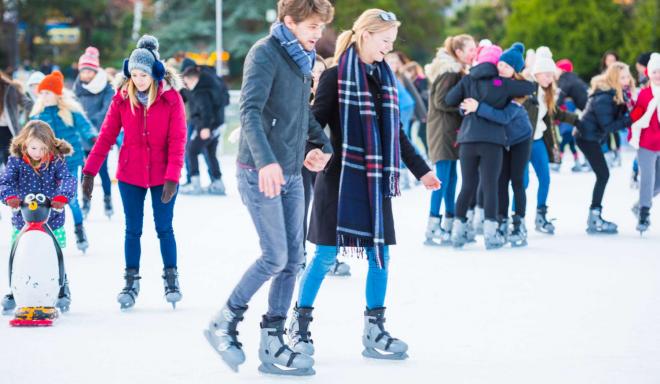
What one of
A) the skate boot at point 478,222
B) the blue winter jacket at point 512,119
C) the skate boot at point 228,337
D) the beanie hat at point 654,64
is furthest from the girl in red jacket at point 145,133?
the beanie hat at point 654,64

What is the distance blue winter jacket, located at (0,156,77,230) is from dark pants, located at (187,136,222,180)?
8.27 metres

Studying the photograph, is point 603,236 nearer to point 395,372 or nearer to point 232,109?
point 395,372

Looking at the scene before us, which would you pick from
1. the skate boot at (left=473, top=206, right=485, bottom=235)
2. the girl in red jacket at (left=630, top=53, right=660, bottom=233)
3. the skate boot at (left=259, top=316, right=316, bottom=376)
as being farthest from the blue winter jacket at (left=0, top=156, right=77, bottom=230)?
the girl in red jacket at (left=630, top=53, right=660, bottom=233)

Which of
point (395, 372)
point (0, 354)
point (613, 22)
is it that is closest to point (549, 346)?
point (395, 372)

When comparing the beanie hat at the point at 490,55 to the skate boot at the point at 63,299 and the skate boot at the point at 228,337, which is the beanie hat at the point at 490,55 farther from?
the skate boot at the point at 228,337

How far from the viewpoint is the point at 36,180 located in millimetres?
6895

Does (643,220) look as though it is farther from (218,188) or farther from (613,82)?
(218,188)

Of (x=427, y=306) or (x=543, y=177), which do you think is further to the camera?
(x=543, y=177)

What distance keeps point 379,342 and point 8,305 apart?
7.75 ft

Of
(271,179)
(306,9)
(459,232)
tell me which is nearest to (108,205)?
(459,232)

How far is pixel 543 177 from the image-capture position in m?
11.0

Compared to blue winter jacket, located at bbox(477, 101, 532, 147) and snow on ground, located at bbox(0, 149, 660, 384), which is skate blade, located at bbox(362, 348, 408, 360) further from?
blue winter jacket, located at bbox(477, 101, 532, 147)

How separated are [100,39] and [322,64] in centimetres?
4110

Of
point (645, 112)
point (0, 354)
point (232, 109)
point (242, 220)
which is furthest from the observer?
point (232, 109)
